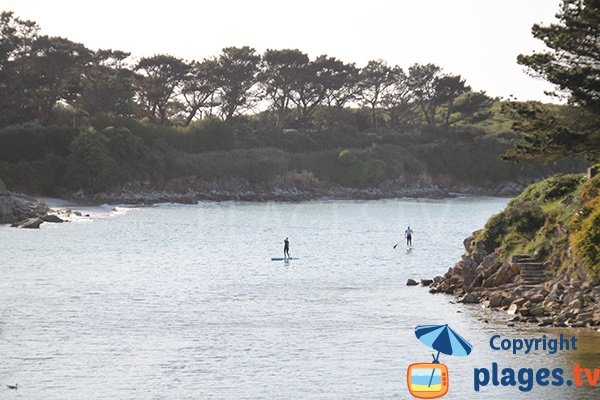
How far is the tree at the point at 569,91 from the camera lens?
47188 millimetres

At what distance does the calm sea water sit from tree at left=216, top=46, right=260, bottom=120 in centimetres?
7712

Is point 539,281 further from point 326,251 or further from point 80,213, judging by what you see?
point 80,213

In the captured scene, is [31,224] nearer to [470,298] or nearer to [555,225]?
[470,298]

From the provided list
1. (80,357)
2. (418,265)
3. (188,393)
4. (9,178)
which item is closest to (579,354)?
(188,393)

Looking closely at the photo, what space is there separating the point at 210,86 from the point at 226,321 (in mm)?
122216

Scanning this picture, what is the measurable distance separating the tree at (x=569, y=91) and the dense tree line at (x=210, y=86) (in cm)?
9854

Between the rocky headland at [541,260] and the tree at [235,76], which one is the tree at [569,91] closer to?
the rocky headland at [541,260]

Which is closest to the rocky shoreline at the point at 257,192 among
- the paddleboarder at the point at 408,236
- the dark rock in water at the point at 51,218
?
the dark rock in water at the point at 51,218

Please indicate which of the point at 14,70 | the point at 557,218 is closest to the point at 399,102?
the point at 14,70

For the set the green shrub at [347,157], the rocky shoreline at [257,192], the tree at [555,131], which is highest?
the green shrub at [347,157]

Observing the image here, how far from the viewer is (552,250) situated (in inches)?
1934

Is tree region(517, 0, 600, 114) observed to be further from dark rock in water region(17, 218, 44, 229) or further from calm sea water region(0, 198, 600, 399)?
dark rock in water region(17, 218, 44, 229)

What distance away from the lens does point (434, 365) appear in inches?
1453

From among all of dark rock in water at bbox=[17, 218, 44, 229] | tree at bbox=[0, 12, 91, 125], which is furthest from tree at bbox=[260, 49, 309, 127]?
dark rock in water at bbox=[17, 218, 44, 229]
